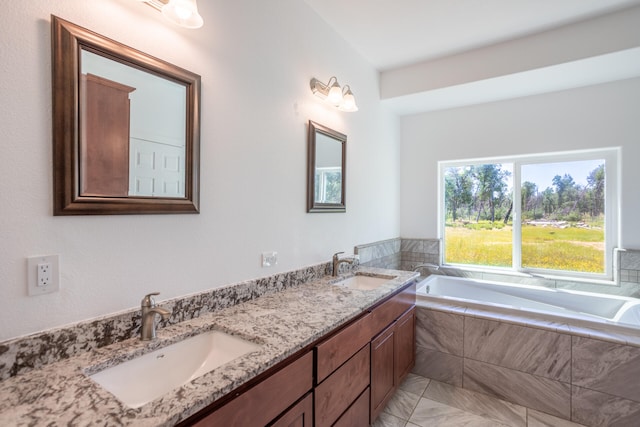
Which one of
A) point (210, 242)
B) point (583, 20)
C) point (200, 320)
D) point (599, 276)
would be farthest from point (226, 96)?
point (599, 276)

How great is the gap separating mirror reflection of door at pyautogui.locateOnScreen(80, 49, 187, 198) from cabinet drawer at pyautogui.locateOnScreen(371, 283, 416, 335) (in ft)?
4.01

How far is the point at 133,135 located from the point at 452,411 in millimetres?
2423

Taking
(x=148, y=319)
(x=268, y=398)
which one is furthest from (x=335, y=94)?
(x=268, y=398)

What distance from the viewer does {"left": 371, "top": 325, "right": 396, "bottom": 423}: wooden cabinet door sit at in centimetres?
174

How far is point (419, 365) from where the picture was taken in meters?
2.47

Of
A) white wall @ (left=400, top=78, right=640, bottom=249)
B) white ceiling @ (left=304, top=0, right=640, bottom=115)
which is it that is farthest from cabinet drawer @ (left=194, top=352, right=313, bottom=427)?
white wall @ (left=400, top=78, right=640, bottom=249)

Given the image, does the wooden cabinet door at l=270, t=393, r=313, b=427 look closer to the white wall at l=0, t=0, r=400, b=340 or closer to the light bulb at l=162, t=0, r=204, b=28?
the white wall at l=0, t=0, r=400, b=340

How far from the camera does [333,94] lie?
7.19ft

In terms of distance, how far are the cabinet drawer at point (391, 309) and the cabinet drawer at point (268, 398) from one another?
64cm

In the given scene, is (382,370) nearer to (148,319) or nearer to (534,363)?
(534,363)

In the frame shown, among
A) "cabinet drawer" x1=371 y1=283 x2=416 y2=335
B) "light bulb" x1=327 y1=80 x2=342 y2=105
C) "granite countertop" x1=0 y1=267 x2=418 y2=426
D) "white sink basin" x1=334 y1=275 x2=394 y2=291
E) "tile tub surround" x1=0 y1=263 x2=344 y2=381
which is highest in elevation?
"light bulb" x1=327 y1=80 x2=342 y2=105

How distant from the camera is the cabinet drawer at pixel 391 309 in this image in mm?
1764

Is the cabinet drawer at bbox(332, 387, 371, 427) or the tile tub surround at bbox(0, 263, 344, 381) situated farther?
the cabinet drawer at bbox(332, 387, 371, 427)

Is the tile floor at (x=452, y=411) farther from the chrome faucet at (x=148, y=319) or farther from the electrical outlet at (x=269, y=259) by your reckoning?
the chrome faucet at (x=148, y=319)
